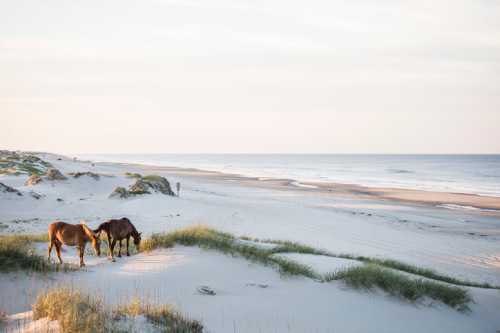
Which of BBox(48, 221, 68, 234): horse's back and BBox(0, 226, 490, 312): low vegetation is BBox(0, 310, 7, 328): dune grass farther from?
BBox(48, 221, 68, 234): horse's back

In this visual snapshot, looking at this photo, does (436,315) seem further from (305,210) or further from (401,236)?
(305,210)

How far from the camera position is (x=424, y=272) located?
37.2ft

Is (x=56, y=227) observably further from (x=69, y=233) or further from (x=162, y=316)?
(x=162, y=316)

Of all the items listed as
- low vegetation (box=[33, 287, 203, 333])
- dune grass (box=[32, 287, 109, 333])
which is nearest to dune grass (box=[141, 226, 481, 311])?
low vegetation (box=[33, 287, 203, 333])

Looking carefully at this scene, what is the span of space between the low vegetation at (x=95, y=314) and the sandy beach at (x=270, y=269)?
620mm

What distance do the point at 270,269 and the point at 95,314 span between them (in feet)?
14.2

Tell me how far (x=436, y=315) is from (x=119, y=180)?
78.7ft

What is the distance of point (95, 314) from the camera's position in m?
4.56

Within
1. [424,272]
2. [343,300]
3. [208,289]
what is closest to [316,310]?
[343,300]

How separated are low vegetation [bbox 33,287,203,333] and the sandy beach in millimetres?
620

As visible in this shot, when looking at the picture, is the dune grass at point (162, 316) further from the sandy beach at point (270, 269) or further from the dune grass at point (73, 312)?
the sandy beach at point (270, 269)

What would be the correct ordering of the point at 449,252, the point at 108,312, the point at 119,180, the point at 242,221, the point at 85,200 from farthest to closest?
the point at 119,180
the point at 85,200
the point at 242,221
the point at 449,252
the point at 108,312

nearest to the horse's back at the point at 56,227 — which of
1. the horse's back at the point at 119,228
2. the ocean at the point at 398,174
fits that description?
the horse's back at the point at 119,228

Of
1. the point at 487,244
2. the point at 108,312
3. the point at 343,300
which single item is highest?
the point at 108,312
